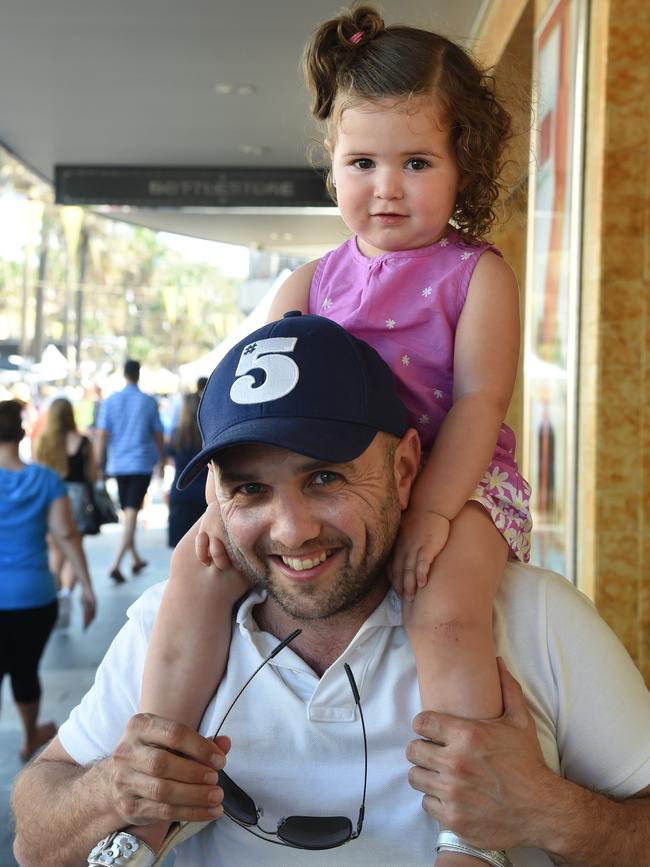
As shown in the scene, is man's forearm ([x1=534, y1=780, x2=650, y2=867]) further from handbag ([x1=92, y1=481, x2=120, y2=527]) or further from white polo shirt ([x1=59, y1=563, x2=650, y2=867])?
handbag ([x1=92, y1=481, x2=120, y2=527])

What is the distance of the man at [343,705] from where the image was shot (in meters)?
1.81

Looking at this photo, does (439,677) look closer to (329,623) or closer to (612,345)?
(329,623)

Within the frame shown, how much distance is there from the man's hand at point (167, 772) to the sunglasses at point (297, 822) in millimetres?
98

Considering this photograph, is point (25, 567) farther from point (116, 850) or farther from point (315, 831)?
point (315, 831)

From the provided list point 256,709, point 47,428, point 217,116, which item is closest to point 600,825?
point 256,709

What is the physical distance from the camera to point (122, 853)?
1.90 metres

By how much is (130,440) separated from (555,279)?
23.4 feet

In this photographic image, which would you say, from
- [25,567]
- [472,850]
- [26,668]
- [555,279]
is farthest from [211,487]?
[26,668]

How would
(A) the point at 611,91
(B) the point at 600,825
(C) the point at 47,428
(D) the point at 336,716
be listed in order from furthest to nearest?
1. (C) the point at 47,428
2. (A) the point at 611,91
3. (D) the point at 336,716
4. (B) the point at 600,825

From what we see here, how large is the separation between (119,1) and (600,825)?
6.42 m

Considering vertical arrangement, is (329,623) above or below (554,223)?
below

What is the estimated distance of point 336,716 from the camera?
195 cm

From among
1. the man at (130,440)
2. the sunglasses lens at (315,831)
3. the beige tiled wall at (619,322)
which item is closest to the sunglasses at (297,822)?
the sunglasses lens at (315,831)

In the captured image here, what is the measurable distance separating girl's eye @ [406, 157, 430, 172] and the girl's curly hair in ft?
0.32
